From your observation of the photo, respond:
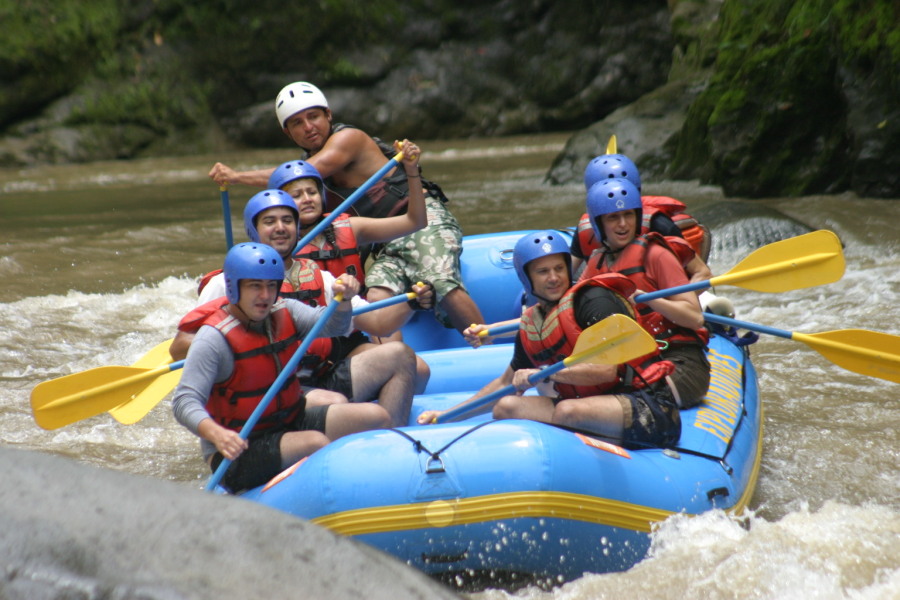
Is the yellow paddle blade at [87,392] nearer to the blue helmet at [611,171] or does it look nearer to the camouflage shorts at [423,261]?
the camouflage shorts at [423,261]

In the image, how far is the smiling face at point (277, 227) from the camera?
3.83 metres

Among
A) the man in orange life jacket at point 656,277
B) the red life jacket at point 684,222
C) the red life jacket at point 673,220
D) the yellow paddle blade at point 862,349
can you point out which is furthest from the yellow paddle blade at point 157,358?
the yellow paddle blade at point 862,349

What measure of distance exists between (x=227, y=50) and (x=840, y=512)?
16.5 meters

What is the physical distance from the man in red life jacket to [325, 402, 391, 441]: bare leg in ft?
3.34

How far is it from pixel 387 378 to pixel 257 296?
72cm

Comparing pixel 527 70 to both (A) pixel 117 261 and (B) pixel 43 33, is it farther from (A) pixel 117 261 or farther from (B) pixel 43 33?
(A) pixel 117 261

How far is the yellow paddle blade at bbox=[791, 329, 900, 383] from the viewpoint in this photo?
3725 millimetres

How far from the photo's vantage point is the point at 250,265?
3273mm

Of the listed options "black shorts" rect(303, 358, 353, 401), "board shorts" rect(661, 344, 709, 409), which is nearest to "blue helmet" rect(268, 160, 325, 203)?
"black shorts" rect(303, 358, 353, 401)

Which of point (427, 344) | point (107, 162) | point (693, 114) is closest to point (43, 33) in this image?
point (107, 162)

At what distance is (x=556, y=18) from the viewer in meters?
19.2

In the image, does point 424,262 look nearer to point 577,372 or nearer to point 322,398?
point 322,398

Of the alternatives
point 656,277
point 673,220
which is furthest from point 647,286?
point 673,220

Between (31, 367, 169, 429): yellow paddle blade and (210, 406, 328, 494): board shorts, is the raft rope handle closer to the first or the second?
(210, 406, 328, 494): board shorts
